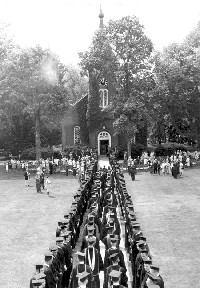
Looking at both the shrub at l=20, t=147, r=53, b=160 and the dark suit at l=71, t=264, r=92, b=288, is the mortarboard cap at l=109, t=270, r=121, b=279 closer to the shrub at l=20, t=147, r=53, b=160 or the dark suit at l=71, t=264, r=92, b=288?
the dark suit at l=71, t=264, r=92, b=288

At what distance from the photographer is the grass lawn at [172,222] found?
1253 cm

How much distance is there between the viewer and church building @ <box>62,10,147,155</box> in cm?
4944

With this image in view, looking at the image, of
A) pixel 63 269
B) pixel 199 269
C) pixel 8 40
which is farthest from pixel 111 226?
pixel 8 40

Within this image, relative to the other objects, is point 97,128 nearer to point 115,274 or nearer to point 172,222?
point 172,222

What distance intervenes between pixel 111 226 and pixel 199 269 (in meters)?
2.86

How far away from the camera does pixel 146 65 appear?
43.4 metres

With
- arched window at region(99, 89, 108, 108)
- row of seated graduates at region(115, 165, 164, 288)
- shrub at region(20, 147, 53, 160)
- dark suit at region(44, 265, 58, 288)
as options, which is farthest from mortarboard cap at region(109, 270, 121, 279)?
arched window at region(99, 89, 108, 108)

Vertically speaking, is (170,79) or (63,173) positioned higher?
(170,79)

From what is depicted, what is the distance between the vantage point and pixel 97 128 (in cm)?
4953

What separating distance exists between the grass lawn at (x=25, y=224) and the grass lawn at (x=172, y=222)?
3782mm

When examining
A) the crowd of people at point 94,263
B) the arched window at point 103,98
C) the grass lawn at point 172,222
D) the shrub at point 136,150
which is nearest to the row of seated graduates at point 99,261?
the crowd of people at point 94,263

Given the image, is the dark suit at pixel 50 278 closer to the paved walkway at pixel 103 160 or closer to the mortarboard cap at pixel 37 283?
the mortarboard cap at pixel 37 283

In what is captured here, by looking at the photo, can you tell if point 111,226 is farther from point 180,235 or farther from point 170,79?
point 170,79

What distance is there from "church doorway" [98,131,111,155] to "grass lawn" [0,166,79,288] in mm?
18153
